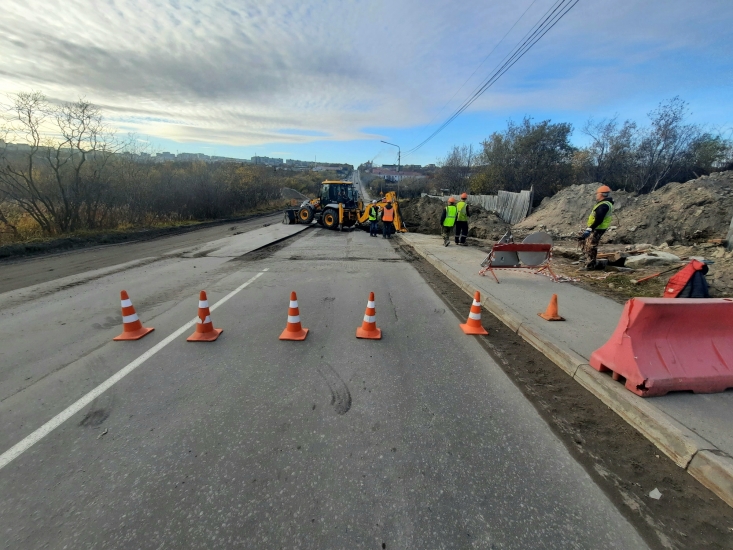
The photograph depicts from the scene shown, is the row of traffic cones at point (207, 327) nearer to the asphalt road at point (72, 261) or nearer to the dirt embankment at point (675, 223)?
the asphalt road at point (72, 261)

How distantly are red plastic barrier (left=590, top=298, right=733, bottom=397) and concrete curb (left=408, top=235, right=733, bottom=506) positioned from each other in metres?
0.20

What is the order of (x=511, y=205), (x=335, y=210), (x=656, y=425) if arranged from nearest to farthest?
(x=656, y=425)
(x=335, y=210)
(x=511, y=205)

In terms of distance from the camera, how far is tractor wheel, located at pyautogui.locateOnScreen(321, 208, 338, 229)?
65.8 ft

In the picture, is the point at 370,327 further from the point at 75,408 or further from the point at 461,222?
the point at 461,222

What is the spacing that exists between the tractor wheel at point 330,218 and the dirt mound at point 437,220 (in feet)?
14.7

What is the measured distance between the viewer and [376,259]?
1151cm

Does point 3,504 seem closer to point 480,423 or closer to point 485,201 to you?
point 480,423

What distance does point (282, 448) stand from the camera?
277cm

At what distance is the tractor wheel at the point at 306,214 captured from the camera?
21969 millimetres

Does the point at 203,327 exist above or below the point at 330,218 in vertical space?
below

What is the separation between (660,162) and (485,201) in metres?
12.7

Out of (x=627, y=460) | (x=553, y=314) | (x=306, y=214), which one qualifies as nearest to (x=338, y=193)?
(x=306, y=214)

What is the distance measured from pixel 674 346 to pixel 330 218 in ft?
58.9

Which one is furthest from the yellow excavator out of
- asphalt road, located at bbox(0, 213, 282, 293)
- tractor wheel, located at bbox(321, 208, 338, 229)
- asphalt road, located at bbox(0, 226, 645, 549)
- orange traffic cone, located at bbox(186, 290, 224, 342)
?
asphalt road, located at bbox(0, 226, 645, 549)
